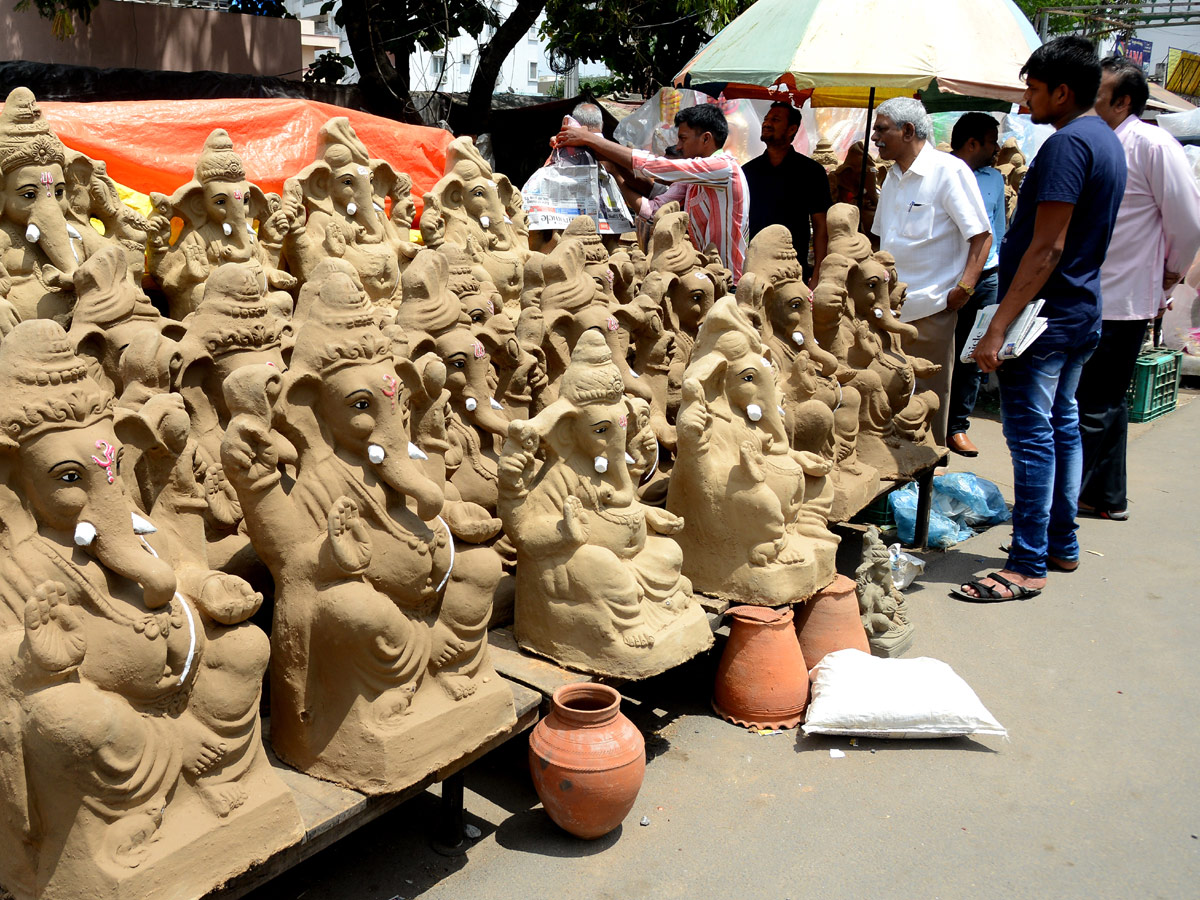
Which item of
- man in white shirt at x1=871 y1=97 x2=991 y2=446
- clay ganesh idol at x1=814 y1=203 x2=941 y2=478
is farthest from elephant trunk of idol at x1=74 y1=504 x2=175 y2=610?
man in white shirt at x1=871 y1=97 x2=991 y2=446

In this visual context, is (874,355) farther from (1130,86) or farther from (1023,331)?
(1130,86)

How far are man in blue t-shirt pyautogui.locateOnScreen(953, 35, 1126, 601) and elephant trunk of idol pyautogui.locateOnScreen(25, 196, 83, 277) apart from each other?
3974 millimetres

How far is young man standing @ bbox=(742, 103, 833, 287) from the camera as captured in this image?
272 inches

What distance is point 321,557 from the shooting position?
2.85 meters

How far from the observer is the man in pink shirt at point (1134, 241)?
582cm

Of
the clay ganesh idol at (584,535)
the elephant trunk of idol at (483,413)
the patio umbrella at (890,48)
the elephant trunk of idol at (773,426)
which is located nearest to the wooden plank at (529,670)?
the clay ganesh idol at (584,535)

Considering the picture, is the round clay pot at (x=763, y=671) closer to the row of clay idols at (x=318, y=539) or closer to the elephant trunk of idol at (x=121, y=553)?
the row of clay idols at (x=318, y=539)

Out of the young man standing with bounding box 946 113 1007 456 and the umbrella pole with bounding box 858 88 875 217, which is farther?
the umbrella pole with bounding box 858 88 875 217

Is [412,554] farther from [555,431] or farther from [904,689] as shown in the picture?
[904,689]

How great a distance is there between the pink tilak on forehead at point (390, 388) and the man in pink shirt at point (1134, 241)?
14.1 feet

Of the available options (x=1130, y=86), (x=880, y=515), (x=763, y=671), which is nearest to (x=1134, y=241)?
(x=1130, y=86)

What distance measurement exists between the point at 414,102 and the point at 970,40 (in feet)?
19.3

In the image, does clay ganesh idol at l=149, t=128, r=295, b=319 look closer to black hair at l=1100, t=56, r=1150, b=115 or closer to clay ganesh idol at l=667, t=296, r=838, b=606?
clay ganesh idol at l=667, t=296, r=838, b=606

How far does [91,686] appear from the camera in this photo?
91.5 inches
